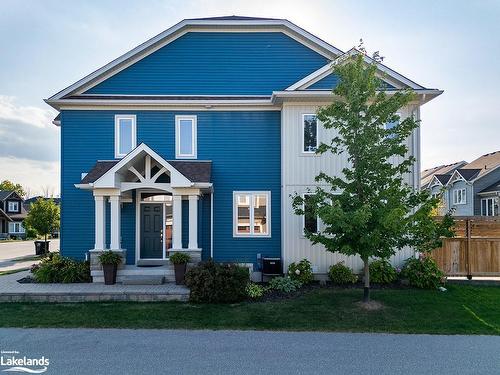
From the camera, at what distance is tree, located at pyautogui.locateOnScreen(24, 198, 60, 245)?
22233 millimetres

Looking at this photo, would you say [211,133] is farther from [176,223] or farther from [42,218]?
[42,218]

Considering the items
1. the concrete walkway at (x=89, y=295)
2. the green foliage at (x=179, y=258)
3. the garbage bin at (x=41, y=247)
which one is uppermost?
the green foliage at (x=179, y=258)

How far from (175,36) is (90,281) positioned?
9.30 meters

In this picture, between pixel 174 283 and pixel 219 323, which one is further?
pixel 174 283

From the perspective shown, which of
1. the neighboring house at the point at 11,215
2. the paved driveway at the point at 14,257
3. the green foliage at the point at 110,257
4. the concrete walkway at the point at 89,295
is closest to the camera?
the concrete walkway at the point at 89,295

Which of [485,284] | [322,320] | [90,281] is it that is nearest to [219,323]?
[322,320]

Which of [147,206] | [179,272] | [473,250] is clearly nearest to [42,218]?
[147,206]

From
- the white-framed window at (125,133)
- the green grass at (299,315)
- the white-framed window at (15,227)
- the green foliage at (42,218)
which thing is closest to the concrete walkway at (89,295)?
the green grass at (299,315)

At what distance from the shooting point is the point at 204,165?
41.9ft

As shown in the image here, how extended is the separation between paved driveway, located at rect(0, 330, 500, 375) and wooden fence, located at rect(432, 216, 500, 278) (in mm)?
5085

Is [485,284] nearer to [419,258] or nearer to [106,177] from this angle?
[419,258]

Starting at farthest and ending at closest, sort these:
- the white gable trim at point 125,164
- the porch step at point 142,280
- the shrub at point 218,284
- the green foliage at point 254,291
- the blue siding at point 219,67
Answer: the blue siding at point 219,67 < the white gable trim at point 125,164 < the porch step at point 142,280 < the green foliage at point 254,291 < the shrub at point 218,284

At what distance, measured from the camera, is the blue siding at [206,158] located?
12914 millimetres

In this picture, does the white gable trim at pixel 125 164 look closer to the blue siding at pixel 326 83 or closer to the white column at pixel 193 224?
the white column at pixel 193 224
